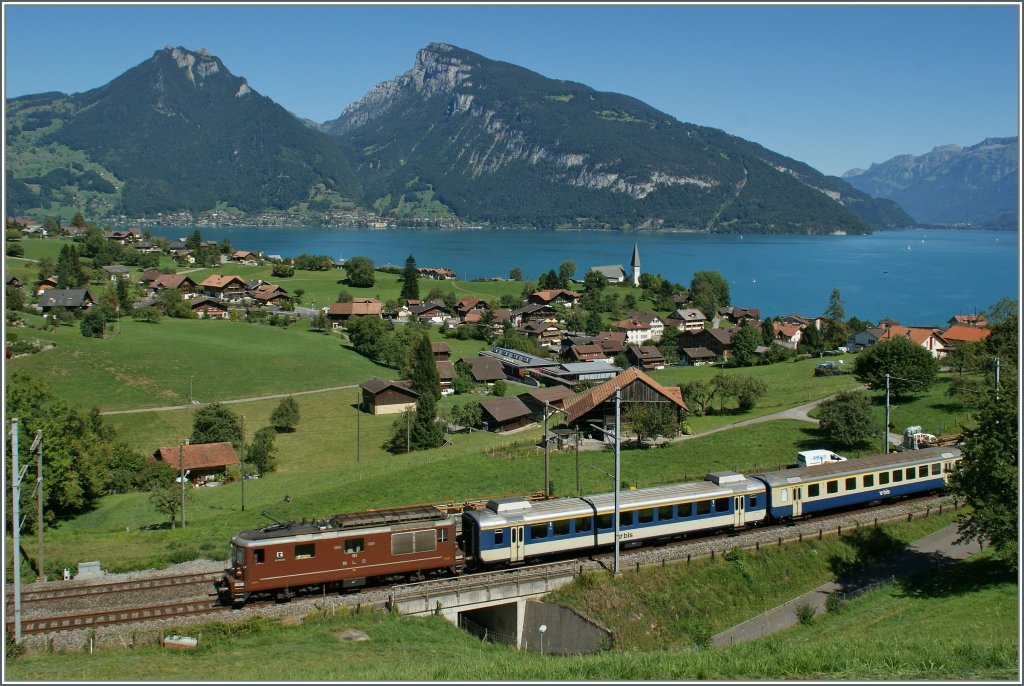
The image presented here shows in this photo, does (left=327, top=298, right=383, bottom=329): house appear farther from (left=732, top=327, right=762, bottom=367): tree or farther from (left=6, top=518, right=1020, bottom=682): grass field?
(left=6, top=518, right=1020, bottom=682): grass field

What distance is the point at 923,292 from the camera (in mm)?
160375

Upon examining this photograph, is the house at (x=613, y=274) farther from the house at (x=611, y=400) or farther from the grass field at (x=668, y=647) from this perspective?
the grass field at (x=668, y=647)

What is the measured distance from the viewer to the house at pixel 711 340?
8406 centimetres

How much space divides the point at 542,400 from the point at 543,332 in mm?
43912

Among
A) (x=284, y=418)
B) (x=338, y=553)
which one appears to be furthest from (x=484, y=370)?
(x=338, y=553)

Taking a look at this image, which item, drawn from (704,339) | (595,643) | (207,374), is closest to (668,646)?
(595,643)

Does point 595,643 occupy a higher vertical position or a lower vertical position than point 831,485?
lower

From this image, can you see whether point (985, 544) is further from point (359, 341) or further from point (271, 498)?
point (359, 341)

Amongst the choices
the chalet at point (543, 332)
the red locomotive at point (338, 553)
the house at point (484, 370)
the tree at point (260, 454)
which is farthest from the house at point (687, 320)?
the red locomotive at point (338, 553)

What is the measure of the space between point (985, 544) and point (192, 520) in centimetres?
2842

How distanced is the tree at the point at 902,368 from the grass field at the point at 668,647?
23.8 metres

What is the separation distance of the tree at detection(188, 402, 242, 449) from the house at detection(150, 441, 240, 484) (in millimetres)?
2795

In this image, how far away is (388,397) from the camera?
5778cm

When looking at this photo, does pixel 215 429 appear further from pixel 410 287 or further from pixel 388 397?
pixel 410 287
